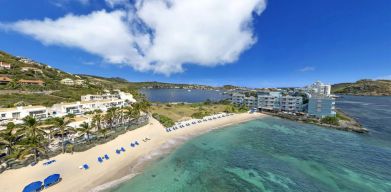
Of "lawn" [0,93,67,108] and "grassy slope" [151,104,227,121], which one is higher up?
"lawn" [0,93,67,108]

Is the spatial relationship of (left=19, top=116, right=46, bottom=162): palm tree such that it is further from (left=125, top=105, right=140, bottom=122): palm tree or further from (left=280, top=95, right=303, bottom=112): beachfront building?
(left=280, top=95, right=303, bottom=112): beachfront building

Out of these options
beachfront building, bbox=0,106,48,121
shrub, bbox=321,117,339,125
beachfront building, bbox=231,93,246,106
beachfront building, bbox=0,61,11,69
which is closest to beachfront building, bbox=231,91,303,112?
beachfront building, bbox=231,93,246,106

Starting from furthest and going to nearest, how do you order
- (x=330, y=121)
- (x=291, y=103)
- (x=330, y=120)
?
1. (x=291, y=103)
2. (x=330, y=120)
3. (x=330, y=121)

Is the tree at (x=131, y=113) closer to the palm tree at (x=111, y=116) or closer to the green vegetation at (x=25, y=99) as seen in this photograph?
the palm tree at (x=111, y=116)

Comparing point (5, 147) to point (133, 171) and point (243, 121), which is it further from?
point (243, 121)

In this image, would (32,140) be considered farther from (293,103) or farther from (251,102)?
(251,102)

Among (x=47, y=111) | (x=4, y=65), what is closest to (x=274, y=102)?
(x=47, y=111)

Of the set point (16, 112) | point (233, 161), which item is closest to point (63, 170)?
point (233, 161)
